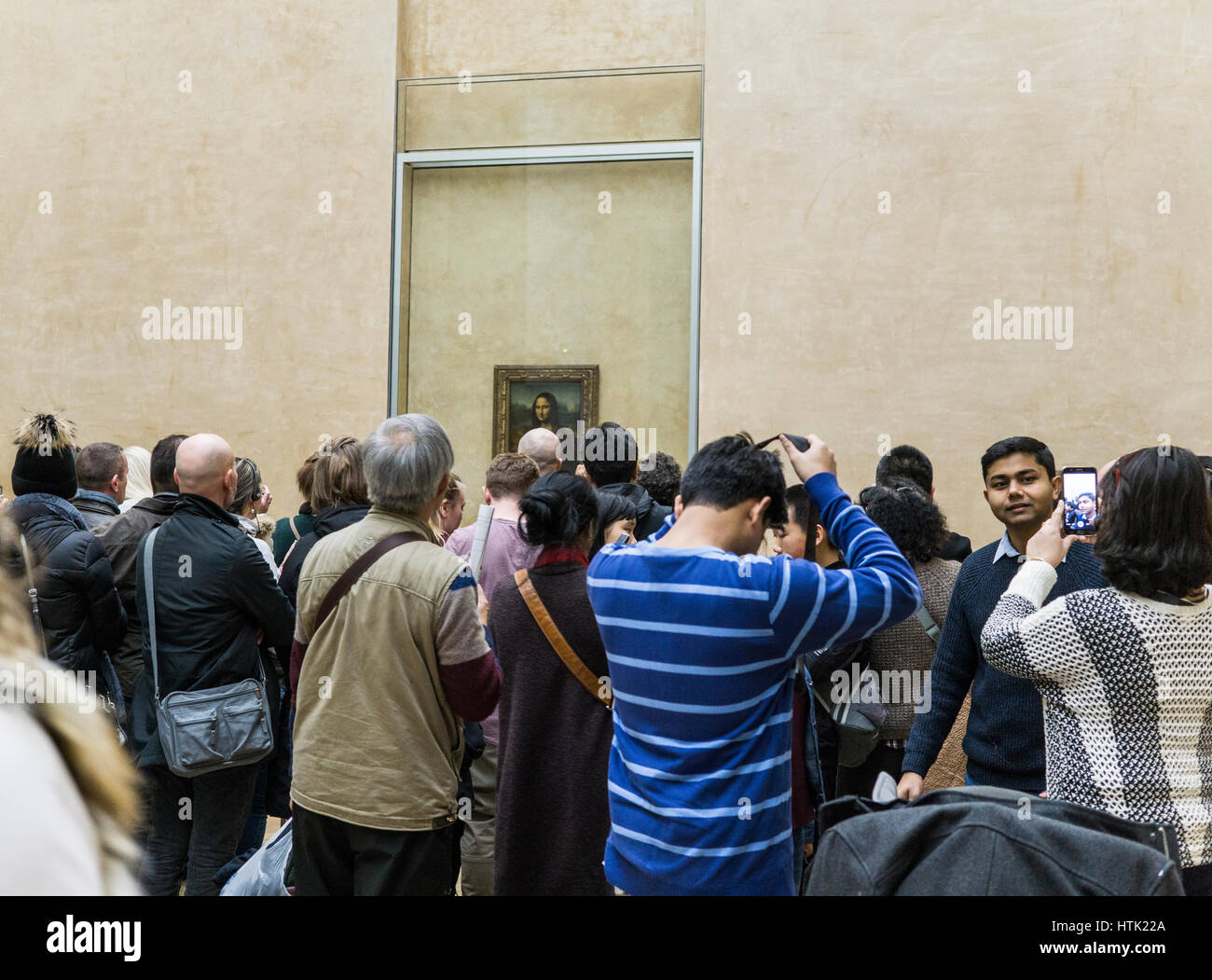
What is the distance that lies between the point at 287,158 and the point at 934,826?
943 cm

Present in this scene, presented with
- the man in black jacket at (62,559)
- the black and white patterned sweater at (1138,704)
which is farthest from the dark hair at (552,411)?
the black and white patterned sweater at (1138,704)

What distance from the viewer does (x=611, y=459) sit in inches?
187

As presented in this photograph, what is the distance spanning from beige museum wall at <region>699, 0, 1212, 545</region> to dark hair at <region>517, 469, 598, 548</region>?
5705 millimetres

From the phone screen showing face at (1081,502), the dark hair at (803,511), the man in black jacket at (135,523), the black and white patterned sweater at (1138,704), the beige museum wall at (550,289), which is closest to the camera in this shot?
the black and white patterned sweater at (1138,704)

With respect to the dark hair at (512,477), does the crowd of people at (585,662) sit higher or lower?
lower

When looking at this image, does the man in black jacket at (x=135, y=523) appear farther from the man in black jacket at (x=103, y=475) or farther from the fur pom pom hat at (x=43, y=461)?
the man in black jacket at (x=103, y=475)

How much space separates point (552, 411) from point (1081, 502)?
6.71 m

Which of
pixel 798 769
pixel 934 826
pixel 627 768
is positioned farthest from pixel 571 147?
pixel 934 826

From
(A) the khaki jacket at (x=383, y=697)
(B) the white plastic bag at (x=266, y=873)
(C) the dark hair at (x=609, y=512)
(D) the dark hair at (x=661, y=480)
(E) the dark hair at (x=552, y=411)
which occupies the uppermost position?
(E) the dark hair at (x=552, y=411)

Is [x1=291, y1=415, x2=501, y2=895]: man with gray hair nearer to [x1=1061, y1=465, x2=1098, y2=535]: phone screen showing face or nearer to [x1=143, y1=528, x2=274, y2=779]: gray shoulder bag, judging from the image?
[x1=143, y1=528, x2=274, y2=779]: gray shoulder bag

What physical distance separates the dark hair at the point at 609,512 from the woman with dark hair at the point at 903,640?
888 millimetres

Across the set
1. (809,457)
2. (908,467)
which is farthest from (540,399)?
(809,457)

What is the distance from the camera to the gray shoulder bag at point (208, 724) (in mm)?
3930

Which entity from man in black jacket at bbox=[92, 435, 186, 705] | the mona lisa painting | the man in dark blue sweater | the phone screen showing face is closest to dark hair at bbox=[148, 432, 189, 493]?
man in black jacket at bbox=[92, 435, 186, 705]
